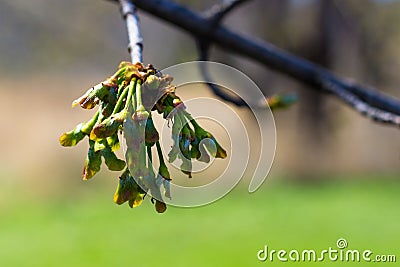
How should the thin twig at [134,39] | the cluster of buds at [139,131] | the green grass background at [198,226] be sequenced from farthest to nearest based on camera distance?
1. the green grass background at [198,226]
2. the thin twig at [134,39]
3. the cluster of buds at [139,131]

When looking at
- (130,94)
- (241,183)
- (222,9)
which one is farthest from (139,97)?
(241,183)

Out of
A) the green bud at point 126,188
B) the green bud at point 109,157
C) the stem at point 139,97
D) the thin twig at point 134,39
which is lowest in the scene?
the green bud at point 126,188

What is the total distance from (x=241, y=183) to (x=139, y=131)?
9688 mm

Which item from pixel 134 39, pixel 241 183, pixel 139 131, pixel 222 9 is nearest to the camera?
pixel 139 131

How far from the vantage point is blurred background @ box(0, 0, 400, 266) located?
6.61 meters

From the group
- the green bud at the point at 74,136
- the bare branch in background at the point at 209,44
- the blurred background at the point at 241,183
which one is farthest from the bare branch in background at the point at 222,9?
the blurred background at the point at 241,183

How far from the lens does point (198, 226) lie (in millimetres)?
7484

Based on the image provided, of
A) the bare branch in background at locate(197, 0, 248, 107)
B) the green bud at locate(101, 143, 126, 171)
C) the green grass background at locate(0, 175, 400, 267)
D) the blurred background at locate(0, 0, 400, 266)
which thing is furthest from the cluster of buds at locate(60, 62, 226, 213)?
the blurred background at locate(0, 0, 400, 266)

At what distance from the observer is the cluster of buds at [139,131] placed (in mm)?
680

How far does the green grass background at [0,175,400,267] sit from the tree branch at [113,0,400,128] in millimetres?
3447

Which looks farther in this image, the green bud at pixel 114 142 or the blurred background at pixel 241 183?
the blurred background at pixel 241 183

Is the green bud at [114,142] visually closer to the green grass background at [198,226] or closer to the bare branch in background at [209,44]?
the bare branch in background at [209,44]

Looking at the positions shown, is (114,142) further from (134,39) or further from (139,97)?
(134,39)

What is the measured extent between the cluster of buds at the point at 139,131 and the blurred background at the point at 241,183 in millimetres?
4690
